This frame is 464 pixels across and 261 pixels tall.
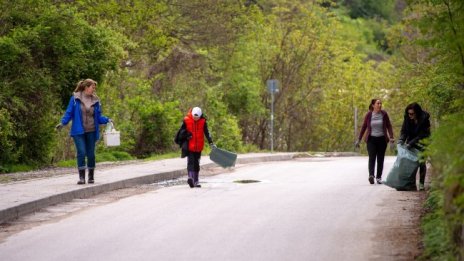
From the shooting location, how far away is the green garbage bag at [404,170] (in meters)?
17.5

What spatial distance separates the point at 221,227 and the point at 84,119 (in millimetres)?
6390

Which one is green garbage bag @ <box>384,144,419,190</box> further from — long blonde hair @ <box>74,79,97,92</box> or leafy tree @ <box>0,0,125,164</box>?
leafy tree @ <box>0,0,125,164</box>

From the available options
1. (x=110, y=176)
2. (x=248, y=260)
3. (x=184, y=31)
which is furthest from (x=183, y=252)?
(x=184, y=31)

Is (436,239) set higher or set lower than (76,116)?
lower

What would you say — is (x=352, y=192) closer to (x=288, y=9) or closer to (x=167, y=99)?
(x=167, y=99)

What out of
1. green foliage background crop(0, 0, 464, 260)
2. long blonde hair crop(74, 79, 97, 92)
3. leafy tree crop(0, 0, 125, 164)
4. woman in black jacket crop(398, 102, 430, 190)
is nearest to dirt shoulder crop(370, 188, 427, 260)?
green foliage background crop(0, 0, 464, 260)

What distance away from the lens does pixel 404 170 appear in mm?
17719

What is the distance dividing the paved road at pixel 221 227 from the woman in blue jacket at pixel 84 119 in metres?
1.43

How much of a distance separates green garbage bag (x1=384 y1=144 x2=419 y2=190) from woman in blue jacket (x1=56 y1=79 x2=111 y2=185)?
5291 millimetres

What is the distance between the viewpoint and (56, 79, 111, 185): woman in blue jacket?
18250 millimetres

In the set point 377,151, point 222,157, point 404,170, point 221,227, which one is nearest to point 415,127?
point 404,170

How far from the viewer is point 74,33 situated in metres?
25.8

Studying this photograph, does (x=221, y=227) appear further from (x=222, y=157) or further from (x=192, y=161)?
(x=222, y=157)

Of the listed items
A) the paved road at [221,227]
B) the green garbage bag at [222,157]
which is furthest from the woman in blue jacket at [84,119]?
the green garbage bag at [222,157]
